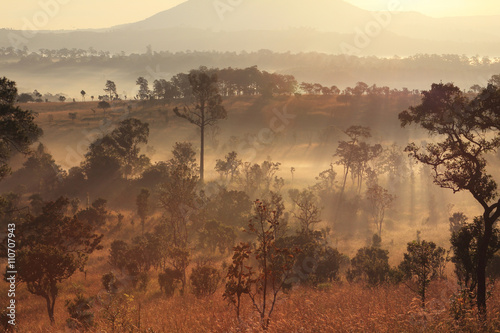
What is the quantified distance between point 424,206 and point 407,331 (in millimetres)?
51078

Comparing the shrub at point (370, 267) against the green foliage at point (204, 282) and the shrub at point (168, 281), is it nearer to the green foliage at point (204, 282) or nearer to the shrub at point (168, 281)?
the green foliage at point (204, 282)

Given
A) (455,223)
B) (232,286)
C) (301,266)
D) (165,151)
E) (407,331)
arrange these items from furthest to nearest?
(165,151)
(455,223)
(301,266)
(232,286)
(407,331)

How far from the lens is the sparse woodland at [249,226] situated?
11617mm

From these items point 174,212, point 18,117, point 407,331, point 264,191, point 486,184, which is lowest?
point 264,191

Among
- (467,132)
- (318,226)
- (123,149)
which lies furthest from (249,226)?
(123,149)

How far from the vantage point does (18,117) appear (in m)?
17.7

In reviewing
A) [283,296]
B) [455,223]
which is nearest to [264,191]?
[455,223]

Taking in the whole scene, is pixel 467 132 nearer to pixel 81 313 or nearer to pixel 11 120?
pixel 81 313

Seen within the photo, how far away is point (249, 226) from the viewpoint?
952 cm

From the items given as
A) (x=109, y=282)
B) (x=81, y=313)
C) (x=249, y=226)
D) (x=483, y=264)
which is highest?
(x=249, y=226)

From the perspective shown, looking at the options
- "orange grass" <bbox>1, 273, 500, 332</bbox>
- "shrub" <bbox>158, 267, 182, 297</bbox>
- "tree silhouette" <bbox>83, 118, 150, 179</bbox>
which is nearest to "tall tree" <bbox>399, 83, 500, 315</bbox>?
"orange grass" <bbox>1, 273, 500, 332</bbox>

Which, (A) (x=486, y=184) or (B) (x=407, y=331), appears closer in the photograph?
(B) (x=407, y=331)

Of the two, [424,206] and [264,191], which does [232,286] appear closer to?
[264,191]

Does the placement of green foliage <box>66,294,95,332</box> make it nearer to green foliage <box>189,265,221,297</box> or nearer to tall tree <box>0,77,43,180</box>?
green foliage <box>189,265,221,297</box>
